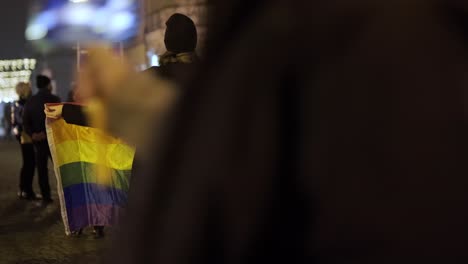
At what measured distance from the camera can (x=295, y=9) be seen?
790 millimetres

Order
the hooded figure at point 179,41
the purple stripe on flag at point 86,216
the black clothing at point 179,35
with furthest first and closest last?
the purple stripe on flag at point 86,216 → the black clothing at point 179,35 → the hooded figure at point 179,41

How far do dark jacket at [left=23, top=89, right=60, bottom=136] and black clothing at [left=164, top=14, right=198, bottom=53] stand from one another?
565 centimetres

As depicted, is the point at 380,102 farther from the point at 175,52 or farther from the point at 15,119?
the point at 15,119

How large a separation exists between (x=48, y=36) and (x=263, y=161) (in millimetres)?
1363

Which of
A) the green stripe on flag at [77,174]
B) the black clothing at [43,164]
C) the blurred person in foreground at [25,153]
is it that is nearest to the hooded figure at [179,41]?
the green stripe on flag at [77,174]

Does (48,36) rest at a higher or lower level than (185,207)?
higher

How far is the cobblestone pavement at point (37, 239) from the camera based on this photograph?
5.45m

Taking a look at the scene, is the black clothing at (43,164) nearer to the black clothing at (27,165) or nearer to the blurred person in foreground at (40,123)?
the blurred person in foreground at (40,123)

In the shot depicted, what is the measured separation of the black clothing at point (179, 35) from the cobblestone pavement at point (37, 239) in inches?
64.9

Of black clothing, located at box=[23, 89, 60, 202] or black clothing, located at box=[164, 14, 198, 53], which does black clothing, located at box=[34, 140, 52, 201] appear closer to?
black clothing, located at box=[23, 89, 60, 202]

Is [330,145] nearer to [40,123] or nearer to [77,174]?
[77,174]

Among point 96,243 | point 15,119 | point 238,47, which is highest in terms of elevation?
point 238,47

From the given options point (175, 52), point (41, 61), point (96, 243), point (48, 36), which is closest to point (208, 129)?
point (48, 36)

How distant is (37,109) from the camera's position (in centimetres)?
838
